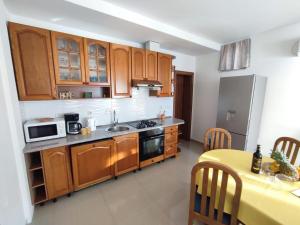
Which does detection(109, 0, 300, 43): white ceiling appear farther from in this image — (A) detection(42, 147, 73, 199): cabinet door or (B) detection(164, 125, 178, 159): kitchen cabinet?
(A) detection(42, 147, 73, 199): cabinet door

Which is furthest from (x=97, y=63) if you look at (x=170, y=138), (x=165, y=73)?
(x=170, y=138)

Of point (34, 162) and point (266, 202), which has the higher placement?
point (266, 202)

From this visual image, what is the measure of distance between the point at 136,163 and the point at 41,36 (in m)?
2.36

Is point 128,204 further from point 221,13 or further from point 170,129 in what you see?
point 221,13

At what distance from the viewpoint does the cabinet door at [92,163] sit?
2035 millimetres

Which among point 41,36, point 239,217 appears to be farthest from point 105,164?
point 41,36

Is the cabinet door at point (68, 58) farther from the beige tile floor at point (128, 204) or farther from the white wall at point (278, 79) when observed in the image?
the white wall at point (278, 79)

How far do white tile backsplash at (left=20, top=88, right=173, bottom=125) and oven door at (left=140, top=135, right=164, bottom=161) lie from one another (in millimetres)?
667

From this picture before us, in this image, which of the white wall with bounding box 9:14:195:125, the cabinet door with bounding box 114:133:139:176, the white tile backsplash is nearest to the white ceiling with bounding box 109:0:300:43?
the white wall with bounding box 9:14:195:125

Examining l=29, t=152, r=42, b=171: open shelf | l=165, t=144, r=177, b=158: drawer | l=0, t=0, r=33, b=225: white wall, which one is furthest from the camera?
l=165, t=144, r=177, b=158: drawer

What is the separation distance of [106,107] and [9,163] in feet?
5.23

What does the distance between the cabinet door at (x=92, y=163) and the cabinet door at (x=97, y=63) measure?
101 centimetres

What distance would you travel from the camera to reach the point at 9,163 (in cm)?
137

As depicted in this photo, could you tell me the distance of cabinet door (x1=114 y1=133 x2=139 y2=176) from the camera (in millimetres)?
2389
